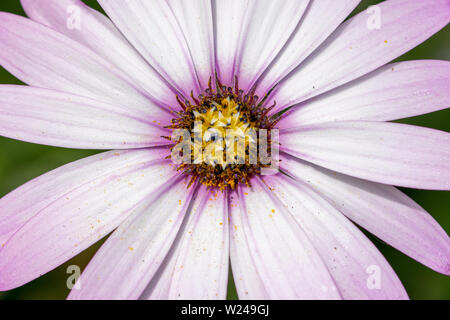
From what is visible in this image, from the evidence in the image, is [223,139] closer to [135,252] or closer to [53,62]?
[135,252]

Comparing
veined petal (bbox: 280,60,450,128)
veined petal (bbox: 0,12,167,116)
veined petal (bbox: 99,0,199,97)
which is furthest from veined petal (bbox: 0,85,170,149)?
veined petal (bbox: 280,60,450,128)

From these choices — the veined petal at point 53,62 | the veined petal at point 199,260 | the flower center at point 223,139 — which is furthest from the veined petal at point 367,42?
the veined petal at point 53,62

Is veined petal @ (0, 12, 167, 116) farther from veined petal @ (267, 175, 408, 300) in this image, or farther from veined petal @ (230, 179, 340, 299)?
veined petal @ (267, 175, 408, 300)

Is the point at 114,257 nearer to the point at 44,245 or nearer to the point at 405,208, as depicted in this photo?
the point at 44,245

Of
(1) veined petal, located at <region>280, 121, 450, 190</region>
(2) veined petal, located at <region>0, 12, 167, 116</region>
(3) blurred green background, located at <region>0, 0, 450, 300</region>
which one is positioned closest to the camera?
(1) veined petal, located at <region>280, 121, 450, 190</region>

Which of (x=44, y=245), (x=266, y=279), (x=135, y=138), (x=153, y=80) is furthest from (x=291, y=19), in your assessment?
(x=44, y=245)

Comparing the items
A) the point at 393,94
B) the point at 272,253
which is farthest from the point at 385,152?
the point at 272,253

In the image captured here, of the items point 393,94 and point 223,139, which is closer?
point 393,94
